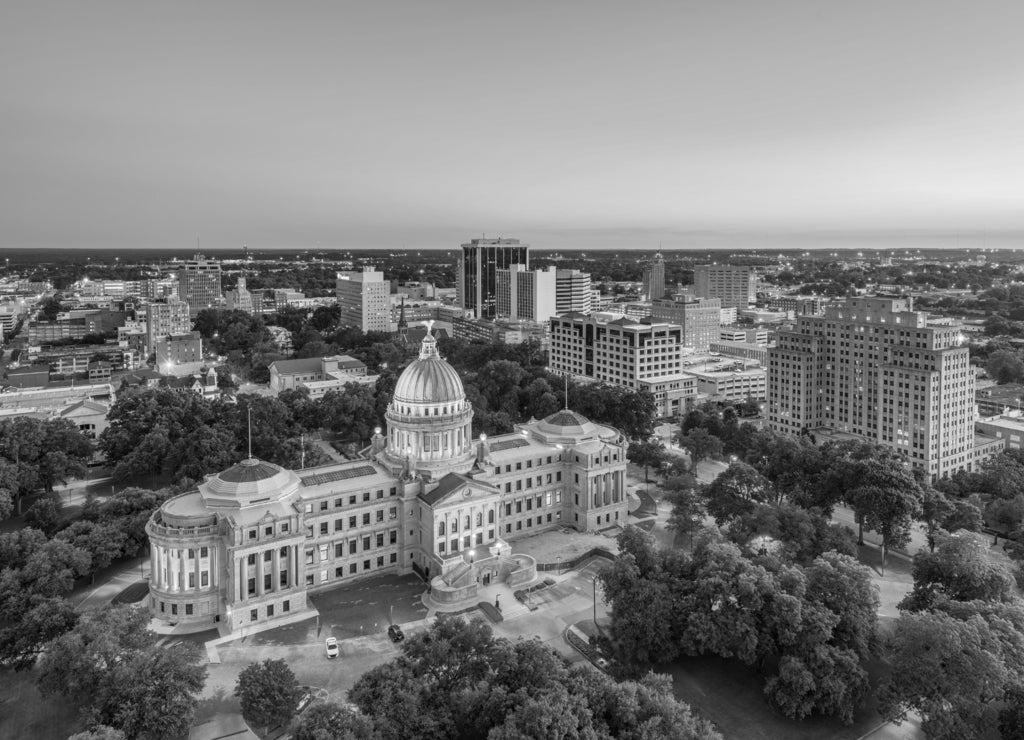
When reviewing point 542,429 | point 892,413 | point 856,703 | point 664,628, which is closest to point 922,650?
point 856,703

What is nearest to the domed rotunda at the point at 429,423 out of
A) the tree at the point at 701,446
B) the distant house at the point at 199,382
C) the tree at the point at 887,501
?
the tree at the point at 701,446

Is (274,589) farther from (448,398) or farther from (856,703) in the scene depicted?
(856,703)

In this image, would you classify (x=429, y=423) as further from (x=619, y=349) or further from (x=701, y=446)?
(x=619, y=349)

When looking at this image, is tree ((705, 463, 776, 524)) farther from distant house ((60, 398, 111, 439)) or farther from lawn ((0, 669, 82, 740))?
distant house ((60, 398, 111, 439))

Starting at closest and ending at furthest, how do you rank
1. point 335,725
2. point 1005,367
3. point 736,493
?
point 335,725 < point 736,493 < point 1005,367

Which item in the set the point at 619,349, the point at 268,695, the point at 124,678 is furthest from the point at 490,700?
the point at 619,349

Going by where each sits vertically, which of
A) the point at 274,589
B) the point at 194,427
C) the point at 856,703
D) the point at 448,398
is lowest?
the point at 856,703
